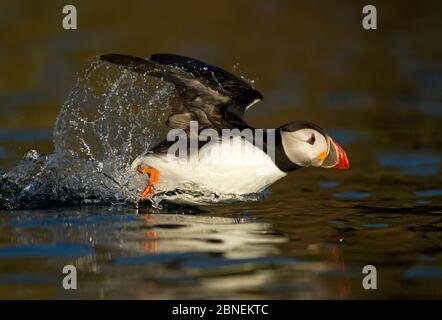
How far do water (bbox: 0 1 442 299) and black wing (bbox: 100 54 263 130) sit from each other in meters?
0.39

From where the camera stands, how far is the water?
717 centimetres

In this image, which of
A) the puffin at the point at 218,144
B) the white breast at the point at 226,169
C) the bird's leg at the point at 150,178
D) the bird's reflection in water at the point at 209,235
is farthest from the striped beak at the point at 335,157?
the bird's leg at the point at 150,178

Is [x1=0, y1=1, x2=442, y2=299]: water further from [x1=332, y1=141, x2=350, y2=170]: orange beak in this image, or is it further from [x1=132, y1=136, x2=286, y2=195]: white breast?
[x1=332, y1=141, x2=350, y2=170]: orange beak

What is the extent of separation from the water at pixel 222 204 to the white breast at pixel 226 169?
305 mm

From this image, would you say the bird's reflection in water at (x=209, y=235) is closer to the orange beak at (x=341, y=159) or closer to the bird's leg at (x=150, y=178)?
the bird's leg at (x=150, y=178)

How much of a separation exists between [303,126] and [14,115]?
7700 mm

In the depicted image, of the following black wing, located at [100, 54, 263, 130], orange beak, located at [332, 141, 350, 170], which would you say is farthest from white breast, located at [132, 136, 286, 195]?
orange beak, located at [332, 141, 350, 170]

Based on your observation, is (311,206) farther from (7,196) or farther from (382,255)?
(7,196)

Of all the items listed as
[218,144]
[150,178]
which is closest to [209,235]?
[218,144]

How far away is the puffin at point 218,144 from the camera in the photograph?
9.08 meters

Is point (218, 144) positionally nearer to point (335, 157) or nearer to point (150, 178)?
point (150, 178)

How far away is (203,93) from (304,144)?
1081mm

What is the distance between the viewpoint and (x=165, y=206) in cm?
967

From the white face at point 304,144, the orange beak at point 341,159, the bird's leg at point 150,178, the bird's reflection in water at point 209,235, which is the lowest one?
the bird's reflection in water at point 209,235
